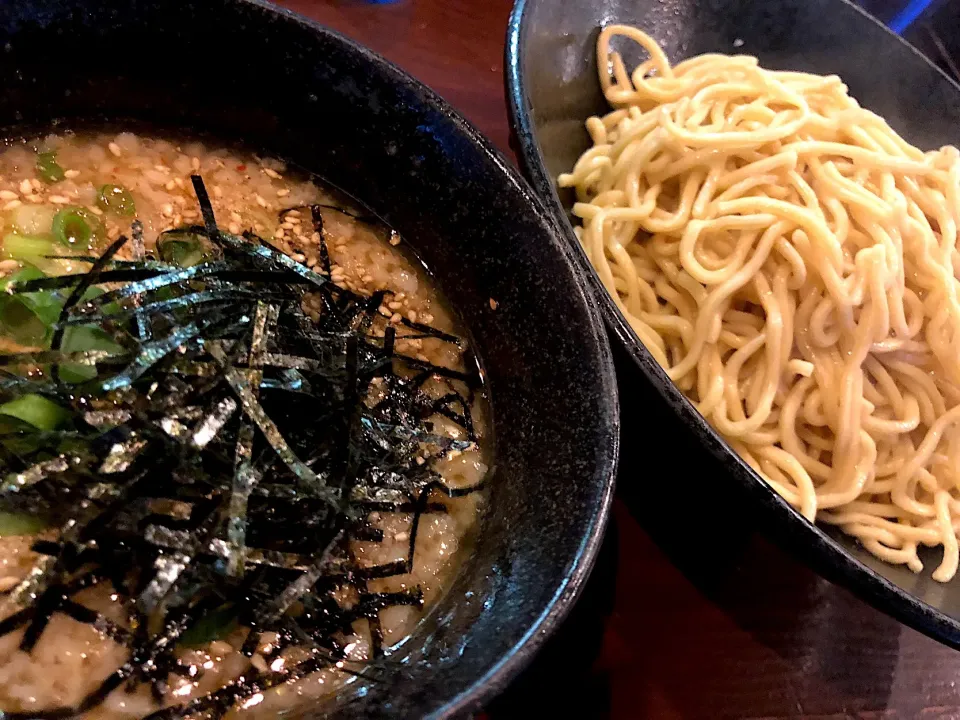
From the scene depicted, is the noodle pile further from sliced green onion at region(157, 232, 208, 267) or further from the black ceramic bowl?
sliced green onion at region(157, 232, 208, 267)

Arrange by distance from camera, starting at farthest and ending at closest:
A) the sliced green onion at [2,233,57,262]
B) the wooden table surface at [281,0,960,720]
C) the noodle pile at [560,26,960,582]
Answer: the noodle pile at [560,26,960,582]
the wooden table surface at [281,0,960,720]
the sliced green onion at [2,233,57,262]

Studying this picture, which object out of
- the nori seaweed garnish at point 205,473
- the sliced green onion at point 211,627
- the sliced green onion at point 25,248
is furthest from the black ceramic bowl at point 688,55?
the sliced green onion at point 25,248

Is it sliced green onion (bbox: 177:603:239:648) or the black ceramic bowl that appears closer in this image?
sliced green onion (bbox: 177:603:239:648)

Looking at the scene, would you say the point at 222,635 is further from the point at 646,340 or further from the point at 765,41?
the point at 765,41

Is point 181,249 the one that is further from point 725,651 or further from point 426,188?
point 725,651

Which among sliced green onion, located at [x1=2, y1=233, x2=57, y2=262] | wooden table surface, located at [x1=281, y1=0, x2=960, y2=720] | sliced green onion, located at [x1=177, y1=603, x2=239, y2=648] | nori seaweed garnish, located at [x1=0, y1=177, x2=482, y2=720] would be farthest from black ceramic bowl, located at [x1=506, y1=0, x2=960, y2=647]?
sliced green onion, located at [x1=2, y1=233, x2=57, y2=262]

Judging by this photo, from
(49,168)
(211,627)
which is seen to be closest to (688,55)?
(49,168)

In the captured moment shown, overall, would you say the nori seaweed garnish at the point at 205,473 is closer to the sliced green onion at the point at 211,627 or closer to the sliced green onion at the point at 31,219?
the sliced green onion at the point at 211,627
